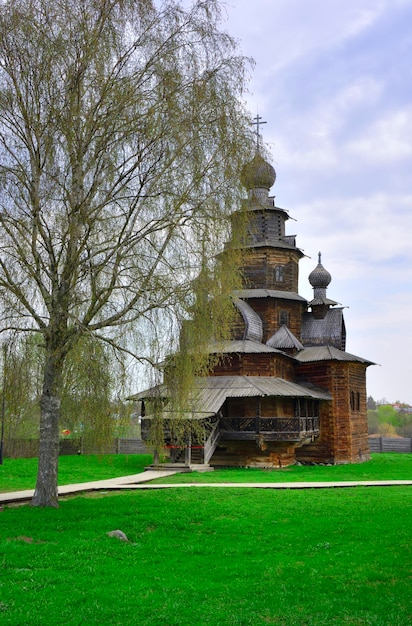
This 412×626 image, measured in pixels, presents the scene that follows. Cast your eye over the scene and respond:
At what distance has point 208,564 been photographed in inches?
352

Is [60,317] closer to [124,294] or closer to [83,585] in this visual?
[124,294]

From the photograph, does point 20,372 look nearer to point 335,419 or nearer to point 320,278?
point 335,419

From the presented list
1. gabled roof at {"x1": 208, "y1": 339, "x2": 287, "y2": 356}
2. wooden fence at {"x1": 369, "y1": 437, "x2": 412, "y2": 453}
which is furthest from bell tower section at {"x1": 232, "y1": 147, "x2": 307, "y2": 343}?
wooden fence at {"x1": 369, "y1": 437, "x2": 412, "y2": 453}

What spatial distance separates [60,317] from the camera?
11.9 m

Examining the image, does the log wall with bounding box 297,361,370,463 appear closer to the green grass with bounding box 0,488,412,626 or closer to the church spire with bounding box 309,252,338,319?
the church spire with bounding box 309,252,338,319

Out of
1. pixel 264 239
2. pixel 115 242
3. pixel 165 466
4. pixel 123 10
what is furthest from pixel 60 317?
pixel 264 239

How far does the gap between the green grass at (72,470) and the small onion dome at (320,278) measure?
14.2 m

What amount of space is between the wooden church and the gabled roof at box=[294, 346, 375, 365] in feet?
0.16

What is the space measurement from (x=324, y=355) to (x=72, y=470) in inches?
547

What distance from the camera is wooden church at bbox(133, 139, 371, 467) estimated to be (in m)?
25.2

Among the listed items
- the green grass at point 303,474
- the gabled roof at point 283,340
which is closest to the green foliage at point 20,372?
the green grass at point 303,474

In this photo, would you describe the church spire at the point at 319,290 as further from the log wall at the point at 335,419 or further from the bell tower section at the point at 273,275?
the log wall at the point at 335,419

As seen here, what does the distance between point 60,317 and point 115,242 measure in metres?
1.87

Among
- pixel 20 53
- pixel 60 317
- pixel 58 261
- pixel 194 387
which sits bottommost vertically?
pixel 194 387
